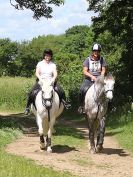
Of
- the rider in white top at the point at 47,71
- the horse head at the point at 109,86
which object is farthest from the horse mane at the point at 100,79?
the rider in white top at the point at 47,71

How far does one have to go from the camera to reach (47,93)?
43.1 ft

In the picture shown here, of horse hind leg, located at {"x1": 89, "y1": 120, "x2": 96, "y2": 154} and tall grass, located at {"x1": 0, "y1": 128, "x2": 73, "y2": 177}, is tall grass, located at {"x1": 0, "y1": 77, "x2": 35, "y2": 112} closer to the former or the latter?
horse hind leg, located at {"x1": 89, "y1": 120, "x2": 96, "y2": 154}

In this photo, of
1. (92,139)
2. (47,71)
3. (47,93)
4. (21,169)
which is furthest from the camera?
(92,139)

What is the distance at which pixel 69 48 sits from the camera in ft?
306

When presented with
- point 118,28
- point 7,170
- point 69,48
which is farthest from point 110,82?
point 69,48

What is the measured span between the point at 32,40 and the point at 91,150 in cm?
12069

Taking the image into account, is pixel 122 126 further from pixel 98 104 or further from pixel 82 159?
pixel 82 159

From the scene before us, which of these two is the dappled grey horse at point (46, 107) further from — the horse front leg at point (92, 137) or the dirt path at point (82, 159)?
the horse front leg at point (92, 137)

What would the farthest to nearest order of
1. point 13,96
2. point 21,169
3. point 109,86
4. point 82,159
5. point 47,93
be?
point 13,96
point 47,93
point 109,86
point 82,159
point 21,169

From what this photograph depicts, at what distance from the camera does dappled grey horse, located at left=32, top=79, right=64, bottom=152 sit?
43.2 ft

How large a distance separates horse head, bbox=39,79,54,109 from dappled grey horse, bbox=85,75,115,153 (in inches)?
47.1

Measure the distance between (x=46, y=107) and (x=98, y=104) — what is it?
4.84 feet

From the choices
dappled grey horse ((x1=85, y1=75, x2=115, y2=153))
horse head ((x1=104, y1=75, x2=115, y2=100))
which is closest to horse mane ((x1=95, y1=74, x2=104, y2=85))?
dappled grey horse ((x1=85, y1=75, x2=115, y2=153))

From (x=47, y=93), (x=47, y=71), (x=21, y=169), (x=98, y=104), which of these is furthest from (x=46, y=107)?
(x=21, y=169)
